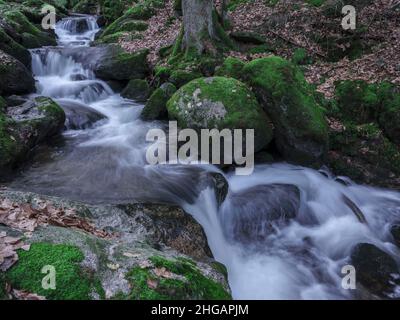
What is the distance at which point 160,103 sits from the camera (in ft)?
34.3

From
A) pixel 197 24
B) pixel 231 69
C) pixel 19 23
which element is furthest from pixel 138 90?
pixel 19 23

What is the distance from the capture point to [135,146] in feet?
30.1

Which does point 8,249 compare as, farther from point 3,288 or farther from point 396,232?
point 396,232

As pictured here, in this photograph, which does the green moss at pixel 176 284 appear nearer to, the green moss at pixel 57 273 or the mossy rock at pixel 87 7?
the green moss at pixel 57 273

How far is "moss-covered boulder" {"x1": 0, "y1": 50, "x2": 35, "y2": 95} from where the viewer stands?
10.4m

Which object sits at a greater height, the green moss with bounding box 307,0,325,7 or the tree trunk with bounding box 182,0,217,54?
the green moss with bounding box 307,0,325,7

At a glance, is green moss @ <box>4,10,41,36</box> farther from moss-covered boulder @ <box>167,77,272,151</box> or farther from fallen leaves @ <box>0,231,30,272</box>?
fallen leaves @ <box>0,231,30,272</box>

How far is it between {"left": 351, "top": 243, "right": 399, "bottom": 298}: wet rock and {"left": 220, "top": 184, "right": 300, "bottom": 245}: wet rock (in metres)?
1.53

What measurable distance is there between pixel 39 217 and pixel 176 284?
212 cm

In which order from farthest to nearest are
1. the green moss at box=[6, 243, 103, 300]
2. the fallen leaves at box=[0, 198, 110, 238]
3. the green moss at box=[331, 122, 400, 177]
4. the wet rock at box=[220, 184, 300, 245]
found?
the green moss at box=[331, 122, 400, 177] → the wet rock at box=[220, 184, 300, 245] → the fallen leaves at box=[0, 198, 110, 238] → the green moss at box=[6, 243, 103, 300]

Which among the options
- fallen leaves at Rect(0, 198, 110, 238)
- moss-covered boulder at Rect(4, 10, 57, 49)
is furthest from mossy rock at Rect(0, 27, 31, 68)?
fallen leaves at Rect(0, 198, 110, 238)

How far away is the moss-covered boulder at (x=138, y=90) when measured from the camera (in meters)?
12.3

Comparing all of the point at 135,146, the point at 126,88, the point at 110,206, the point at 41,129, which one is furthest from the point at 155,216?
the point at 126,88

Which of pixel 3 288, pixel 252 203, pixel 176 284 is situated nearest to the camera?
pixel 3 288
